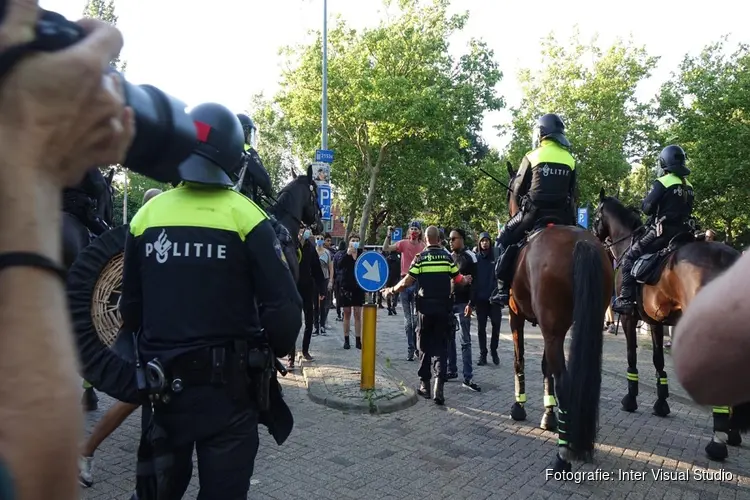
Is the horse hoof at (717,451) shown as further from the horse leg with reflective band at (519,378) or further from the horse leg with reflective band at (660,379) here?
the horse leg with reflective band at (519,378)

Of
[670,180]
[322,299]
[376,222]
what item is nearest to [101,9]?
[376,222]

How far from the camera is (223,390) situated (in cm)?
257

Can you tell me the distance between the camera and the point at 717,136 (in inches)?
874

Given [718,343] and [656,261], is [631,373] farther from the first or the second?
[718,343]

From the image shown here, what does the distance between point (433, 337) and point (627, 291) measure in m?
2.51

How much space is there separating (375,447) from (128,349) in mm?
3321

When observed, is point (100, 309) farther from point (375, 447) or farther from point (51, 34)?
point (375, 447)

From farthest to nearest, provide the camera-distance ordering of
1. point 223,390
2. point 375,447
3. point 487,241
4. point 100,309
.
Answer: point 487,241
point 375,447
point 100,309
point 223,390

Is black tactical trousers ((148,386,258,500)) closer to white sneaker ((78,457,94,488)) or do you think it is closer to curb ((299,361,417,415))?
white sneaker ((78,457,94,488))

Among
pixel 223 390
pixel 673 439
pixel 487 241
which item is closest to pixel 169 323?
pixel 223 390

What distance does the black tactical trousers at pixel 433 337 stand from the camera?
735cm


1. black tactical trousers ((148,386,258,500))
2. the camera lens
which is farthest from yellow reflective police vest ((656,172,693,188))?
the camera lens

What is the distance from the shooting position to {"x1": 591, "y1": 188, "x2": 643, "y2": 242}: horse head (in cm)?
756

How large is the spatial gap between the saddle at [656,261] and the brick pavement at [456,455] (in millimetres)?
Answer: 1714
